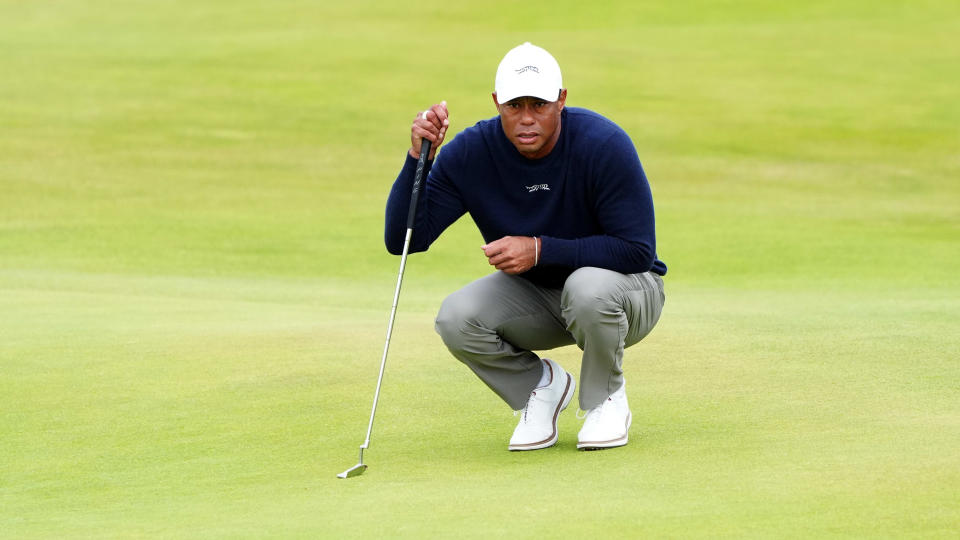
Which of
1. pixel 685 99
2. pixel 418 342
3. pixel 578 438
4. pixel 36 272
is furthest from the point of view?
pixel 685 99

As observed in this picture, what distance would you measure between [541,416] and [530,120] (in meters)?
1.09

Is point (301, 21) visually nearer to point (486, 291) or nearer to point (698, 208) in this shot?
point (698, 208)

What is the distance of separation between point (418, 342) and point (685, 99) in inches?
561

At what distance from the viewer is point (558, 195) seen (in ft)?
16.6

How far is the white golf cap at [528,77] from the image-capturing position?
15.9 feet

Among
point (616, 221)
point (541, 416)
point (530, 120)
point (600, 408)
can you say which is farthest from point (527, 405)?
point (530, 120)

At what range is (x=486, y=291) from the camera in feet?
17.3

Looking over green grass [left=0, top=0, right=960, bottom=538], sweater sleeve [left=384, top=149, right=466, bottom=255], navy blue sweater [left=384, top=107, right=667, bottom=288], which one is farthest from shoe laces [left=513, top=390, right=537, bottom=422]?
sweater sleeve [left=384, top=149, right=466, bottom=255]

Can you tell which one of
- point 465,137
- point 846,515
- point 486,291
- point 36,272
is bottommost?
point 36,272

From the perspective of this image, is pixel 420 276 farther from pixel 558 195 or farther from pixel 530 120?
pixel 530 120

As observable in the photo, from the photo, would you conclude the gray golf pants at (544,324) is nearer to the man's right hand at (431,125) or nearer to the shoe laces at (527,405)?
the shoe laces at (527,405)

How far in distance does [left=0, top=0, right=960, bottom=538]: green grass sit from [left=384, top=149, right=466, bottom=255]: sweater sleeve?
753mm

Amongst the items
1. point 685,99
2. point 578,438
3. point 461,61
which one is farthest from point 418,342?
point 461,61

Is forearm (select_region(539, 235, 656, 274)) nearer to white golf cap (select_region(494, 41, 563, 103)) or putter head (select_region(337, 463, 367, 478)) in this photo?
white golf cap (select_region(494, 41, 563, 103))
